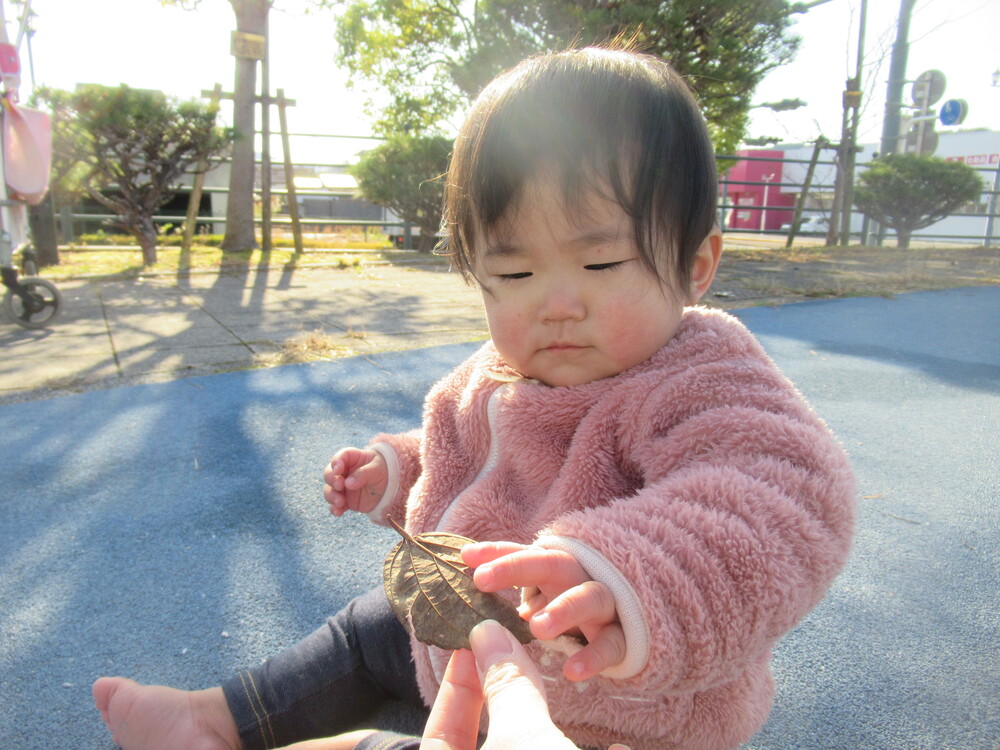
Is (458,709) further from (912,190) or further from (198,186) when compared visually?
(912,190)

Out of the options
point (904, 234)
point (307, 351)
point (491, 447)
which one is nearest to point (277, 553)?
point (491, 447)

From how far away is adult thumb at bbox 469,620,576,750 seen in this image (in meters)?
0.61

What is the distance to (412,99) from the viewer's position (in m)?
11.6

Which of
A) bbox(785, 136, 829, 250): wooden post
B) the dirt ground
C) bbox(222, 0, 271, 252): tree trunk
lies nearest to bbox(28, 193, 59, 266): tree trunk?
bbox(222, 0, 271, 252): tree trunk

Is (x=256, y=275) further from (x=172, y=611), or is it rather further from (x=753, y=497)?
(x=753, y=497)

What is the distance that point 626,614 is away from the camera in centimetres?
71

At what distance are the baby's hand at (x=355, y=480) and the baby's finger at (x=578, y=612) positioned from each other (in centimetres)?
71

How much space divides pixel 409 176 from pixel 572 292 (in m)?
7.10

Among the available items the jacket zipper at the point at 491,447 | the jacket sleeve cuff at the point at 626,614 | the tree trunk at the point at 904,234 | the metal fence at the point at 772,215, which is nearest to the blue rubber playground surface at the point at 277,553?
the jacket zipper at the point at 491,447

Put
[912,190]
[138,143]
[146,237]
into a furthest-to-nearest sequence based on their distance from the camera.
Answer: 1. [912,190]
2. [146,237]
3. [138,143]

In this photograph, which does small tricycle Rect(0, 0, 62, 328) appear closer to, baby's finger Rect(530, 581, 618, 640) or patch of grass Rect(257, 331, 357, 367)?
patch of grass Rect(257, 331, 357, 367)

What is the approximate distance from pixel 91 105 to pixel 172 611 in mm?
5600

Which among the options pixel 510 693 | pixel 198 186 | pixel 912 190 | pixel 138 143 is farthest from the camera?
pixel 912 190

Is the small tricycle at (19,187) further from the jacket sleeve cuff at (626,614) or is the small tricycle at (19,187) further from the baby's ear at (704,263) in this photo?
the jacket sleeve cuff at (626,614)
